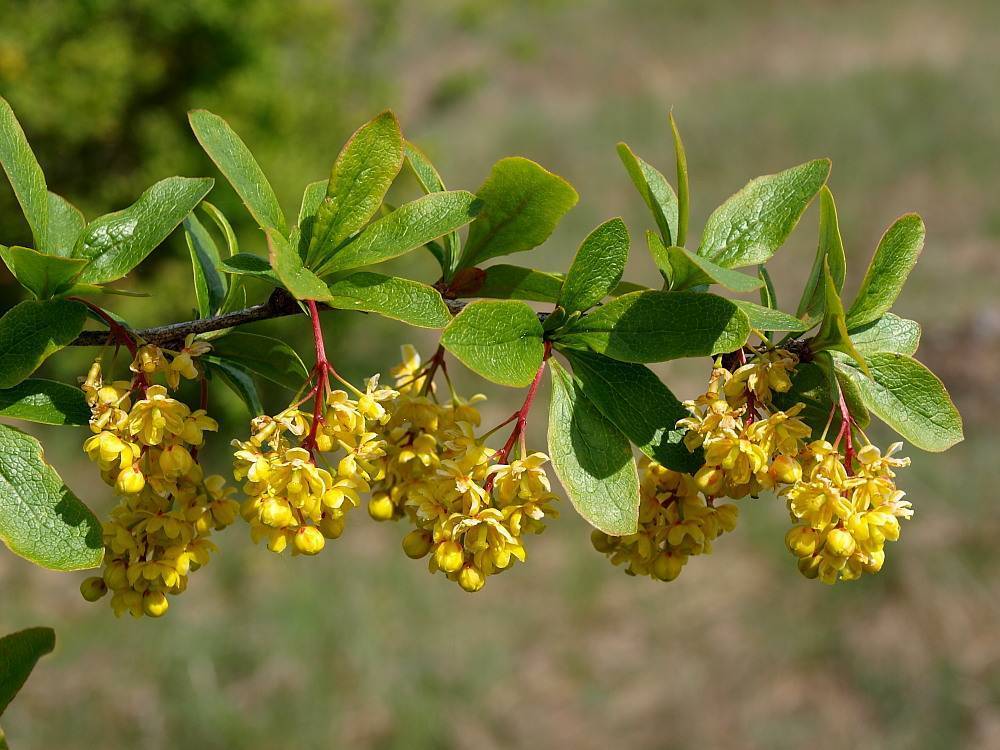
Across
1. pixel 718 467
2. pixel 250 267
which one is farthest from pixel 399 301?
pixel 718 467

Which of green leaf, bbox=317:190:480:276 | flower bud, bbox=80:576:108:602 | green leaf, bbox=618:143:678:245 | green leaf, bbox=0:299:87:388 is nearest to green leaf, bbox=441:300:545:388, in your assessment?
green leaf, bbox=317:190:480:276

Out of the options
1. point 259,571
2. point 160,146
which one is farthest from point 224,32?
point 259,571

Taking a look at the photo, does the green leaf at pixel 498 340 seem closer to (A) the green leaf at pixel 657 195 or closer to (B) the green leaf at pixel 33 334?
(A) the green leaf at pixel 657 195

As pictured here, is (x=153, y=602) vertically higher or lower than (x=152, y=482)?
lower

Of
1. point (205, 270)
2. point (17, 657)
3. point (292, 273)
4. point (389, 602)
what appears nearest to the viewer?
point (292, 273)

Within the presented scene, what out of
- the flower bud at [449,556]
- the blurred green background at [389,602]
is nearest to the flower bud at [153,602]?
the flower bud at [449,556]

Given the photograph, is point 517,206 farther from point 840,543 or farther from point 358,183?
point 840,543

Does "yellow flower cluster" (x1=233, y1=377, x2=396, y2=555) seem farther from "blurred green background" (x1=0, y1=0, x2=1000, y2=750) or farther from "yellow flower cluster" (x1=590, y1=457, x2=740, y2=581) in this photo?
"blurred green background" (x1=0, y1=0, x2=1000, y2=750)
